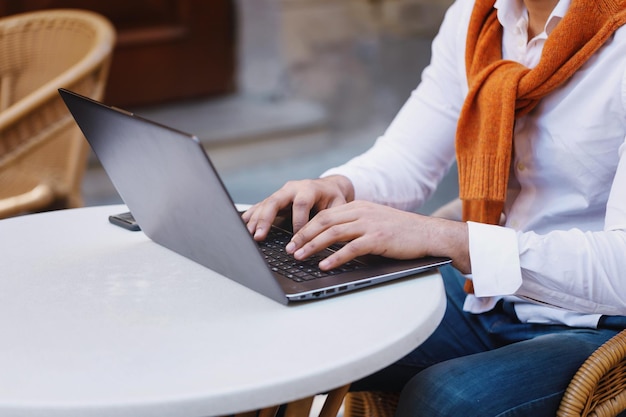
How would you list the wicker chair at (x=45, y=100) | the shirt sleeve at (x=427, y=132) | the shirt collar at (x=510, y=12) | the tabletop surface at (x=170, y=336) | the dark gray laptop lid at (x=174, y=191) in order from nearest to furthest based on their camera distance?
1. the tabletop surface at (x=170, y=336)
2. the dark gray laptop lid at (x=174, y=191)
3. the shirt collar at (x=510, y=12)
4. the shirt sleeve at (x=427, y=132)
5. the wicker chair at (x=45, y=100)

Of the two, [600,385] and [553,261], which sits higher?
[553,261]

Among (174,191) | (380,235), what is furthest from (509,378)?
(174,191)

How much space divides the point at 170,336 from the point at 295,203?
40cm

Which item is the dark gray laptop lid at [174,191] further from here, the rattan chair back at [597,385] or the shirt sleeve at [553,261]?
the rattan chair back at [597,385]

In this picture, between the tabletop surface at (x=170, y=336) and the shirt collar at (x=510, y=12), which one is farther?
the shirt collar at (x=510, y=12)

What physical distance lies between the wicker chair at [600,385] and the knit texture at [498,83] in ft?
0.98

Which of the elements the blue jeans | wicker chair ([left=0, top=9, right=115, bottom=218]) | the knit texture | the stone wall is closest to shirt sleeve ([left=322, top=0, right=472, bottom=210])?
the knit texture

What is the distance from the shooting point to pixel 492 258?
124cm

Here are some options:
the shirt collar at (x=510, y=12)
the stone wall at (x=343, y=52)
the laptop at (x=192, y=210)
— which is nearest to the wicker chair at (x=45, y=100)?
the laptop at (x=192, y=210)

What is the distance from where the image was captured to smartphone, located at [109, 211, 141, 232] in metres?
1.42

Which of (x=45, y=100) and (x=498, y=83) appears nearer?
(x=498, y=83)

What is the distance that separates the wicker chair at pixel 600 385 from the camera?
1230mm

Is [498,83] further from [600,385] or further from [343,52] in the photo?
[343,52]

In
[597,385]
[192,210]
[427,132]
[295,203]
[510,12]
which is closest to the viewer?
[192,210]
